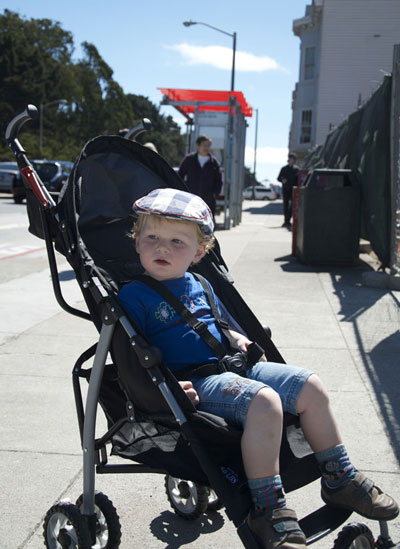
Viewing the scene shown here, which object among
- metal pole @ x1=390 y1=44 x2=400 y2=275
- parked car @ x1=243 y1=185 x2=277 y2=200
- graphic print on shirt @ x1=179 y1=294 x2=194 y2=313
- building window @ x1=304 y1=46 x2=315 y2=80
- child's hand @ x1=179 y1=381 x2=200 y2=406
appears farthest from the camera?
parked car @ x1=243 y1=185 x2=277 y2=200

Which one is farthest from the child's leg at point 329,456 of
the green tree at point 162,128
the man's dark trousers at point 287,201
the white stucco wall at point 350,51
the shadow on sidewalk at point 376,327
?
the green tree at point 162,128

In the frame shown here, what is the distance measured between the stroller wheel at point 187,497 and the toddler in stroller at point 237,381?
0.60 meters

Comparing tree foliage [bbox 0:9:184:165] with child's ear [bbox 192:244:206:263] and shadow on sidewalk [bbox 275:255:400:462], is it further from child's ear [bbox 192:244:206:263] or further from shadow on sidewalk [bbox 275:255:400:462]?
child's ear [bbox 192:244:206:263]

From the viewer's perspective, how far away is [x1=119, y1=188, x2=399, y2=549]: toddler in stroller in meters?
2.25

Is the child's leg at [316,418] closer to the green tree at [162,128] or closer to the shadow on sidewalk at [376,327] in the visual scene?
the shadow on sidewalk at [376,327]

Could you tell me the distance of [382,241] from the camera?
8781 mm

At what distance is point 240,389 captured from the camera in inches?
94.0

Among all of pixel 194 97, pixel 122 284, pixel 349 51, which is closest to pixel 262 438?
pixel 122 284

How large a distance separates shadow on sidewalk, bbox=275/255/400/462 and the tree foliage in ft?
156

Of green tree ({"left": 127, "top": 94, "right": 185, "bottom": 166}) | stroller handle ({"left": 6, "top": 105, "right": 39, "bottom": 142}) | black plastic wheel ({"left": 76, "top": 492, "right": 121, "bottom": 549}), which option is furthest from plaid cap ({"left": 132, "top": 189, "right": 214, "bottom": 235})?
green tree ({"left": 127, "top": 94, "right": 185, "bottom": 166})

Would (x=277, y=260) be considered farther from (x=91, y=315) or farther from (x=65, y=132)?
(x=65, y=132)

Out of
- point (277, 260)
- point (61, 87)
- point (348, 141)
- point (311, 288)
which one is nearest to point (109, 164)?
point (311, 288)

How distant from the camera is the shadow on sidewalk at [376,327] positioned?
4.27 meters

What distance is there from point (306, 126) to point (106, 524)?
44228mm
